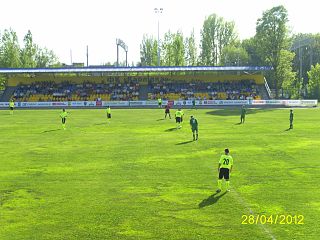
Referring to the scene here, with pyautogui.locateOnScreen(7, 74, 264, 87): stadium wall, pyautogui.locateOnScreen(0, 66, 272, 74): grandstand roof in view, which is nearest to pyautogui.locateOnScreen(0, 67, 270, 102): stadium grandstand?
pyautogui.locateOnScreen(7, 74, 264, 87): stadium wall

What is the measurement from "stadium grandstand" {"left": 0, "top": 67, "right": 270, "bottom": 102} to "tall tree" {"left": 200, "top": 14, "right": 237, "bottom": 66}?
96.6 feet

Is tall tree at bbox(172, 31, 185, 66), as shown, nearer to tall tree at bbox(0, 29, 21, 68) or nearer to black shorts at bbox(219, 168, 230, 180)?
tall tree at bbox(0, 29, 21, 68)

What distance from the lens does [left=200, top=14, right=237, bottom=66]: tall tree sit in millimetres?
106125

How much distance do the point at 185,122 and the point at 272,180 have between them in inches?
940

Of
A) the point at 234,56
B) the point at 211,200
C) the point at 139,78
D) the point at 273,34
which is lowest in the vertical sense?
the point at 211,200

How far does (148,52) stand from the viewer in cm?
11438

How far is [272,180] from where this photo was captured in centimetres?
1748

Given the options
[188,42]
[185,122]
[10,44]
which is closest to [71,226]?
[185,122]

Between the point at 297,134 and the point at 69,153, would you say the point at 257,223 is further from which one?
the point at 297,134

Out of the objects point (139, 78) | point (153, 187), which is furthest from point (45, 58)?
point (153, 187)

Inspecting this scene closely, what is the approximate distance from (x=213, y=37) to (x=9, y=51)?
49.3 metres

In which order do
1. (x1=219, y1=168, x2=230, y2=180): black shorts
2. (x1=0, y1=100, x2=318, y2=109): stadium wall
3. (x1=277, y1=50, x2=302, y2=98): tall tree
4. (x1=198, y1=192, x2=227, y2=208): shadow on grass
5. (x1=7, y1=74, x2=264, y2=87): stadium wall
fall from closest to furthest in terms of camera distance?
1. (x1=198, y1=192, x2=227, y2=208): shadow on grass
2. (x1=219, y1=168, x2=230, y2=180): black shorts
3. (x1=0, y1=100, x2=318, y2=109): stadium wall
4. (x1=277, y1=50, x2=302, y2=98): tall tree
5. (x1=7, y1=74, x2=264, y2=87): stadium wall

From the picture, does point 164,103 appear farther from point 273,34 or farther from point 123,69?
point 273,34

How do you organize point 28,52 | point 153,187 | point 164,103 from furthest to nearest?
1. point 28,52
2. point 164,103
3. point 153,187
